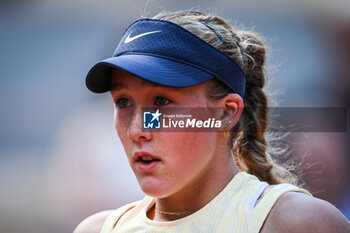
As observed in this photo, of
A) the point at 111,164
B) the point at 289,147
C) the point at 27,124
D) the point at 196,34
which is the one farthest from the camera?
the point at 27,124

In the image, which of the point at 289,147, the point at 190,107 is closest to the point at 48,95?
the point at 289,147

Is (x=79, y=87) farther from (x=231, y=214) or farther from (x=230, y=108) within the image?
(x=231, y=214)

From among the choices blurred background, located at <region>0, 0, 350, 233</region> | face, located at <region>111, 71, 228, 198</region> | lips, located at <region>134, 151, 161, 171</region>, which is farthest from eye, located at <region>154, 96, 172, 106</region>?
blurred background, located at <region>0, 0, 350, 233</region>

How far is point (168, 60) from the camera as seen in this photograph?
1.06m

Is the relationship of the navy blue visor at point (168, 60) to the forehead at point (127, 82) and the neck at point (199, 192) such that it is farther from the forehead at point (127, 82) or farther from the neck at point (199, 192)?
the neck at point (199, 192)

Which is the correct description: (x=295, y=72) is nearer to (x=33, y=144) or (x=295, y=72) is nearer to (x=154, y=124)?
(x=33, y=144)

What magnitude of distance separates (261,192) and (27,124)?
205 centimetres

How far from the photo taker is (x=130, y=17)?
2777 mm

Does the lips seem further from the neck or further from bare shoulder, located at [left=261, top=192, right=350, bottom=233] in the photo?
bare shoulder, located at [left=261, top=192, right=350, bottom=233]

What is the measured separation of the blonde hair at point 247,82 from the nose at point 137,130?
0.76 feet

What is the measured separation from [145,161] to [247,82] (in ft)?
1.25

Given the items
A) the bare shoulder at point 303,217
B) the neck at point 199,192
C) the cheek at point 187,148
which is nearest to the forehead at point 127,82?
the cheek at point 187,148

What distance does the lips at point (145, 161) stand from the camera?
3.29 ft

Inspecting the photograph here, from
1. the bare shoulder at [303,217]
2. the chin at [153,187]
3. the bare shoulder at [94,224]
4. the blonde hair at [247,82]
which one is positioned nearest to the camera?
the bare shoulder at [303,217]
